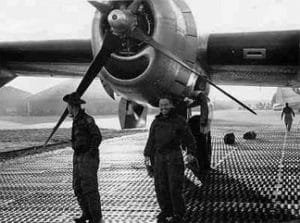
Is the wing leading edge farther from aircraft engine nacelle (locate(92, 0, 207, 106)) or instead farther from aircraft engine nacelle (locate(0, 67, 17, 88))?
aircraft engine nacelle (locate(92, 0, 207, 106))

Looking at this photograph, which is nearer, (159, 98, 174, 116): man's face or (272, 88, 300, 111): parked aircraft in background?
(159, 98, 174, 116): man's face

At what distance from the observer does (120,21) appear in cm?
610

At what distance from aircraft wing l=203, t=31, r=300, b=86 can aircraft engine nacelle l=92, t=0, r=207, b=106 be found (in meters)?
0.85

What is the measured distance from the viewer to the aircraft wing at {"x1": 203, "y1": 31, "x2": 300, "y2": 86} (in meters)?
7.43

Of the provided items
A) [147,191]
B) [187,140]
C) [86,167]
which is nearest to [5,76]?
[147,191]

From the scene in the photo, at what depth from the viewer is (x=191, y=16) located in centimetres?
703

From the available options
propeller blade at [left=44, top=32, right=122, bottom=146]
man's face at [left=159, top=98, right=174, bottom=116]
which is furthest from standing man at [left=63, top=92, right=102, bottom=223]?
propeller blade at [left=44, top=32, right=122, bottom=146]

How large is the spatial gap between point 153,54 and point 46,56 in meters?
3.60

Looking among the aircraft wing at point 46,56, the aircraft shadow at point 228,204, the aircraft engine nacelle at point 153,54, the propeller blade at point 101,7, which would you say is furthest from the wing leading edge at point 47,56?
the aircraft shadow at point 228,204

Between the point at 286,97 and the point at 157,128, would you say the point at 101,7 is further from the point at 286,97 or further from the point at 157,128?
the point at 286,97

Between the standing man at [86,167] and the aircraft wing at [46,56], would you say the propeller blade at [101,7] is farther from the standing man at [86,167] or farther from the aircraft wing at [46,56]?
the aircraft wing at [46,56]

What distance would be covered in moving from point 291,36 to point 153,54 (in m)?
2.52

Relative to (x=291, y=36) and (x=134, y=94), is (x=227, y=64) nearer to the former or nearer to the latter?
(x=291, y=36)

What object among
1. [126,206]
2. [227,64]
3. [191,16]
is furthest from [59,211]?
[227,64]
